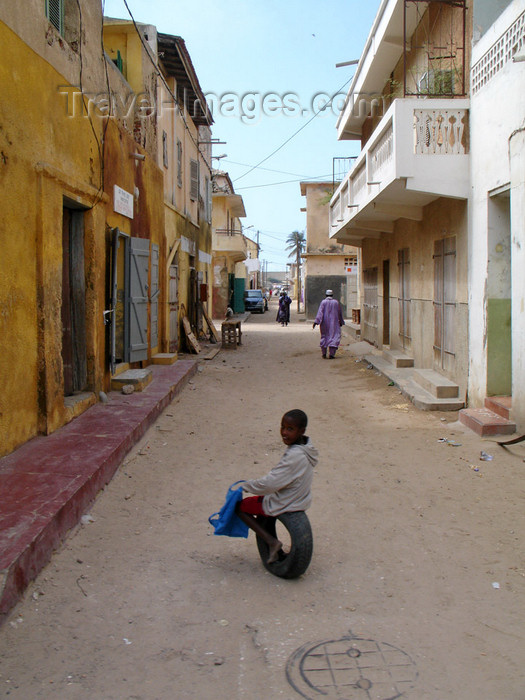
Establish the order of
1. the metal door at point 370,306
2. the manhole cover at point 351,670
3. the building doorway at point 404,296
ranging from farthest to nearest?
the metal door at point 370,306 → the building doorway at point 404,296 → the manhole cover at point 351,670

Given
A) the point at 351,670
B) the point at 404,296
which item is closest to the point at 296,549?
the point at 351,670

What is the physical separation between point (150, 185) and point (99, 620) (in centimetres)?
1026

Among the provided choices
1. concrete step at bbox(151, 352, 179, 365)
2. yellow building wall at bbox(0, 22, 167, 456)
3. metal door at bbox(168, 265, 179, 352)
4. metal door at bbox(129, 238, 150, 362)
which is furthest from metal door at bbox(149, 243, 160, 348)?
yellow building wall at bbox(0, 22, 167, 456)

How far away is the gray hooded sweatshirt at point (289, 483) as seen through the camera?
3.86 metres

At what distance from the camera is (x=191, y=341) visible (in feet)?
55.5

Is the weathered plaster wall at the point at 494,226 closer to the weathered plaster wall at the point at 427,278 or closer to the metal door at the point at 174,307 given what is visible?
the weathered plaster wall at the point at 427,278

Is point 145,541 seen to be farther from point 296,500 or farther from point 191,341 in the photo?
point 191,341

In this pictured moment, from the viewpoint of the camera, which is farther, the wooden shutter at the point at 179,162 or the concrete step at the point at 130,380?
the wooden shutter at the point at 179,162

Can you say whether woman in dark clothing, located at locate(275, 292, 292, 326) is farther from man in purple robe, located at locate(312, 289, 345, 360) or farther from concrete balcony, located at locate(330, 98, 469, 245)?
concrete balcony, located at locate(330, 98, 469, 245)

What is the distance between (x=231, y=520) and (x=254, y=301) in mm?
41740

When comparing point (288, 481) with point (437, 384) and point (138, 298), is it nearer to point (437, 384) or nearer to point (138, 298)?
point (437, 384)

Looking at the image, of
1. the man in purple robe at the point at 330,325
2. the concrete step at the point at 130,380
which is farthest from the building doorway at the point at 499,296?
the man in purple robe at the point at 330,325

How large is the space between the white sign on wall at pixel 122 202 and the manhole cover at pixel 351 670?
7784 millimetres

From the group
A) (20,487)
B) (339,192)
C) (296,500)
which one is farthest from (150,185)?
(296,500)
